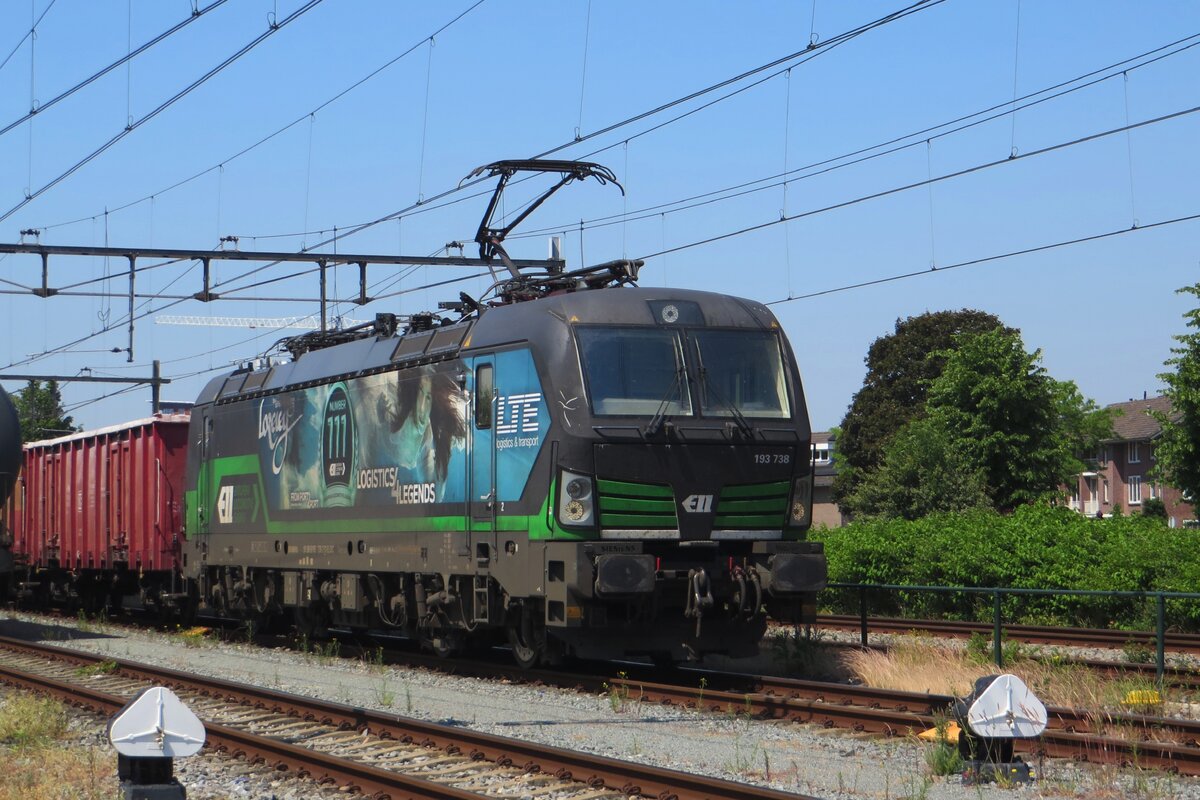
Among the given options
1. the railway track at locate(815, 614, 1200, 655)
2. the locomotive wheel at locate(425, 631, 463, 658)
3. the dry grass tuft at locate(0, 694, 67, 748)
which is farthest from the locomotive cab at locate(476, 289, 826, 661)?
the railway track at locate(815, 614, 1200, 655)

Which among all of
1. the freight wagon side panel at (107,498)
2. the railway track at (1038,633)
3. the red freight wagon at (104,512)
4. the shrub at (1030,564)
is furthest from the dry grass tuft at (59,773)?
the shrub at (1030,564)

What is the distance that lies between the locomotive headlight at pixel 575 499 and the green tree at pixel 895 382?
55144 millimetres

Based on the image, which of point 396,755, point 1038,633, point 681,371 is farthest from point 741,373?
point 1038,633

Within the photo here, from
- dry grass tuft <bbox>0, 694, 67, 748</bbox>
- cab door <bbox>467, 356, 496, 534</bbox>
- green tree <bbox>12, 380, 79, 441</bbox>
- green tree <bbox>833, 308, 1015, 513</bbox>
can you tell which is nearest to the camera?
dry grass tuft <bbox>0, 694, 67, 748</bbox>

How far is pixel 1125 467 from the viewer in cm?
7900

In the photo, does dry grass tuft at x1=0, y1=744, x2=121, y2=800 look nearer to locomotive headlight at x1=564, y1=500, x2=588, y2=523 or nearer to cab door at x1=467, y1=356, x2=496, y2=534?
locomotive headlight at x1=564, y1=500, x2=588, y2=523

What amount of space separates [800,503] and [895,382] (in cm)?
5699

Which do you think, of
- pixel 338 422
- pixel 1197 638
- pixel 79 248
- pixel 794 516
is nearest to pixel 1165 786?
pixel 794 516

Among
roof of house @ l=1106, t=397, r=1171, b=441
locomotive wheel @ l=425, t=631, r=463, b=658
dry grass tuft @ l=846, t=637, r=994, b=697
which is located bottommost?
dry grass tuft @ l=846, t=637, r=994, b=697

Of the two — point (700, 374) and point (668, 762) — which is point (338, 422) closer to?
point (700, 374)

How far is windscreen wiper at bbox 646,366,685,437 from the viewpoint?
13.7m

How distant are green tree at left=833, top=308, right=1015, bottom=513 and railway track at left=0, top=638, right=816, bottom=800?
184 feet

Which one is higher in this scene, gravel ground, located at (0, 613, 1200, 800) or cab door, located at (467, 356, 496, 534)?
cab door, located at (467, 356, 496, 534)

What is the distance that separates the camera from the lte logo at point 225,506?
68.8 ft
